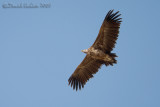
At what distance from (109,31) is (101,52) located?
134cm

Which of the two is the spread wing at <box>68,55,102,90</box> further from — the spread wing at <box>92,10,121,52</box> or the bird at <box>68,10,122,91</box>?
the spread wing at <box>92,10,121,52</box>

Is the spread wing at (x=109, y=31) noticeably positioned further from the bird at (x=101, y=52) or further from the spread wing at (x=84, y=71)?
the spread wing at (x=84, y=71)

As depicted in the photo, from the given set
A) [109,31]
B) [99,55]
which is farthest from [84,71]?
[109,31]

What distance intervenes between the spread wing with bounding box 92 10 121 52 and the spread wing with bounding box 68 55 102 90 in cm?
156

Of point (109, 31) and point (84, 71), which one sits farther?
point (84, 71)

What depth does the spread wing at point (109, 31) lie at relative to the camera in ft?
52.0

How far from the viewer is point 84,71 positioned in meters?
18.2

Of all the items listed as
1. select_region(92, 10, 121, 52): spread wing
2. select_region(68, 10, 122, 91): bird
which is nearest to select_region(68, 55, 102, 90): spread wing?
select_region(68, 10, 122, 91): bird

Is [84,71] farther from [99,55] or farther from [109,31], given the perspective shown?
[109,31]

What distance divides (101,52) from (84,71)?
7.57ft

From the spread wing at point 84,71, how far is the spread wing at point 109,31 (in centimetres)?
156

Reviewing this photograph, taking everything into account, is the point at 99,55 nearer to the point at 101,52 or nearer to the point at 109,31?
the point at 101,52

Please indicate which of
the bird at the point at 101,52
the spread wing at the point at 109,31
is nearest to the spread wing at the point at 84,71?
the bird at the point at 101,52

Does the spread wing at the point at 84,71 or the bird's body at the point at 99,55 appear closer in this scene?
the bird's body at the point at 99,55
